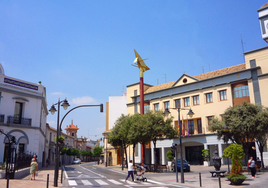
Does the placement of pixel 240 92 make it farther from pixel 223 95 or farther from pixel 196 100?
pixel 196 100

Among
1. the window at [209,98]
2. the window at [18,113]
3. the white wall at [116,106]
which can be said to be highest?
the white wall at [116,106]

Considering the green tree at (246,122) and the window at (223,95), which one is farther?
the window at (223,95)

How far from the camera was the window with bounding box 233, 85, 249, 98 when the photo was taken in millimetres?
33403

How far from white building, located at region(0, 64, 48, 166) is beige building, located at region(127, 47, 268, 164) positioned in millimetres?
14642

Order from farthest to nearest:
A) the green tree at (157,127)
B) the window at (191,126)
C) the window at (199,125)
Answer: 1. the window at (191,126)
2. the window at (199,125)
3. the green tree at (157,127)

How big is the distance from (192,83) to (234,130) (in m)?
15.5

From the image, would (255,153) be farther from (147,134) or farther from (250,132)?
(147,134)

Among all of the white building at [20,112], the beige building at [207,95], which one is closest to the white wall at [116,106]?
the beige building at [207,95]

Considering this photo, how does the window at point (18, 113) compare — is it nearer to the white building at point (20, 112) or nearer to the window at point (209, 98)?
the white building at point (20, 112)

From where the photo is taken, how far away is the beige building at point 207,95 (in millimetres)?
32312

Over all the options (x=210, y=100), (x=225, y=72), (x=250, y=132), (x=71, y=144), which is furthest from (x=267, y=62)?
(x=71, y=144)

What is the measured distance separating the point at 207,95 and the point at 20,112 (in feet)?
86.2

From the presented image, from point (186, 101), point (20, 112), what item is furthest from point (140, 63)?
point (20, 112)

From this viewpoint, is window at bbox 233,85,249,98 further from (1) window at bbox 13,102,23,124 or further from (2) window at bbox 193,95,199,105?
(1) window at bbox 13,102,23,124
